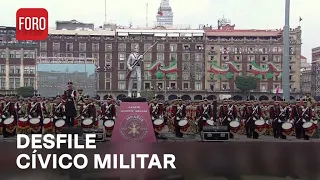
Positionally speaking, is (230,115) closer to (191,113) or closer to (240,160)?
(191,113)

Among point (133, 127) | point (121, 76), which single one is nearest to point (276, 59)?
point (121, 76)

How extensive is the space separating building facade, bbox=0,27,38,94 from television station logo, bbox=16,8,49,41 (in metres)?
14.0

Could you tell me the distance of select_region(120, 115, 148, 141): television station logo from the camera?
10797 millimetres

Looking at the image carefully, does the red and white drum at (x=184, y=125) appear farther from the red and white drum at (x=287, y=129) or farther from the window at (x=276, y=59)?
the window at (x=276, y=59)

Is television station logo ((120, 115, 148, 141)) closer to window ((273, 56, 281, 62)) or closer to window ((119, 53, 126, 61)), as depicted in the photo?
window ((273, 56, 281, 62))

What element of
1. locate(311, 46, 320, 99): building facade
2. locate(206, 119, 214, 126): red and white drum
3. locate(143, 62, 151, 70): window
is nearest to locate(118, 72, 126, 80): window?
locate(143, 62, 151, 70): window

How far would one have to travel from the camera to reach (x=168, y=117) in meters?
16.8

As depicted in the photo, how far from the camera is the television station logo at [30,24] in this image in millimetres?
7292

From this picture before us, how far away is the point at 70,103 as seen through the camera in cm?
1362

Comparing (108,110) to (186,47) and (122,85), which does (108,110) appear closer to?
(186,47)

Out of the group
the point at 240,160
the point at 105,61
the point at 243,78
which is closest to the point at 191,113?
the point at 240,160

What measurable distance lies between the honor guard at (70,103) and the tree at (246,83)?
3379cm

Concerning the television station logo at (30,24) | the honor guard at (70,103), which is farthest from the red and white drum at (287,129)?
the television station logo at (30,24)

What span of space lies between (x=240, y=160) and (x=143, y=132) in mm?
2915
